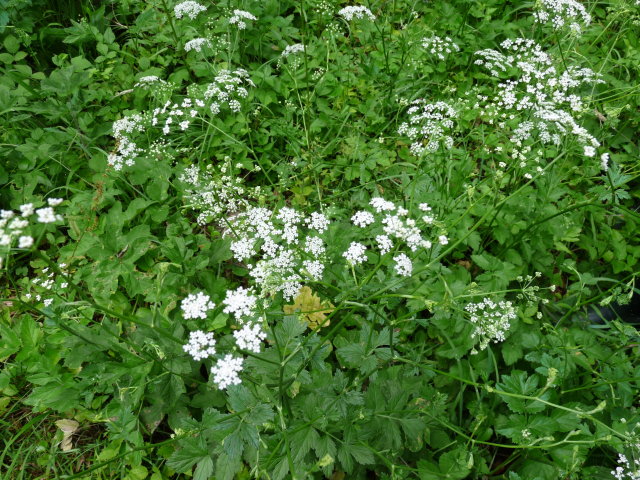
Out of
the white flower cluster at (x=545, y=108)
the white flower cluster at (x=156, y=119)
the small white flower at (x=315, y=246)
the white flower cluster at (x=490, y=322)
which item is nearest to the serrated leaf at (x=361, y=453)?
the white flower cluster at (x=490, y=322)

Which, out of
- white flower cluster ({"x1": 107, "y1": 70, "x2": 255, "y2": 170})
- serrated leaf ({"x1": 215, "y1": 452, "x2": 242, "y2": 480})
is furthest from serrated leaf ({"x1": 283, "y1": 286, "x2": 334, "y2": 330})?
white flower cluster ({"x1": 107, "y1": 70, "x2": 255, "y2": 170})

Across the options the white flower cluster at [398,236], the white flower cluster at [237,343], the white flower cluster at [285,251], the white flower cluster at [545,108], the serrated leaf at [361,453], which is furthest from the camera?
the white flower cluster at [285,251]

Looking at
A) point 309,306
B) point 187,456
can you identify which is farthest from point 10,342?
point 309,306

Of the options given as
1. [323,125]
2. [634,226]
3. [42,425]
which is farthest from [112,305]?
[634,226]

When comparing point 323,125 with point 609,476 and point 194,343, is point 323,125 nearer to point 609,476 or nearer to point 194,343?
point 194,343

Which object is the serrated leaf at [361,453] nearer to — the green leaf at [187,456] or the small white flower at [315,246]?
the green leaf at [187,456]

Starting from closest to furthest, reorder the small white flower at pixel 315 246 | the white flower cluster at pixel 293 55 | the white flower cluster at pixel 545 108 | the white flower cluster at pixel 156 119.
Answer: the white flower cluster at pixel 545 108
the small white flower at pixel 315 246
the white flower cluster at pixel 156 119
the white flower cluster at pixel 293 55

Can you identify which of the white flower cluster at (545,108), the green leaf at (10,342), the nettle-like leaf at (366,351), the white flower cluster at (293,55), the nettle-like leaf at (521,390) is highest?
the white flower cluster at (545,108)

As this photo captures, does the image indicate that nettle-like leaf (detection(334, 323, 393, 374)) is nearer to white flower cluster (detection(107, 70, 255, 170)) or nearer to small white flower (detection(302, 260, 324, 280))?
small white flower (detection(302, 260, 324, 280))

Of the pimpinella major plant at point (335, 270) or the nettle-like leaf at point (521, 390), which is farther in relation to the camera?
the nettle-like leaf at point (521, 390)

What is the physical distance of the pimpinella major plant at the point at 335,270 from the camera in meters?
2.23

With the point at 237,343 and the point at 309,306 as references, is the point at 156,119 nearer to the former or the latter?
the point at 309,306

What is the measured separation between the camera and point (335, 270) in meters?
3.13

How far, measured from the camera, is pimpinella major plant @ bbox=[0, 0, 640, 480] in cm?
223
